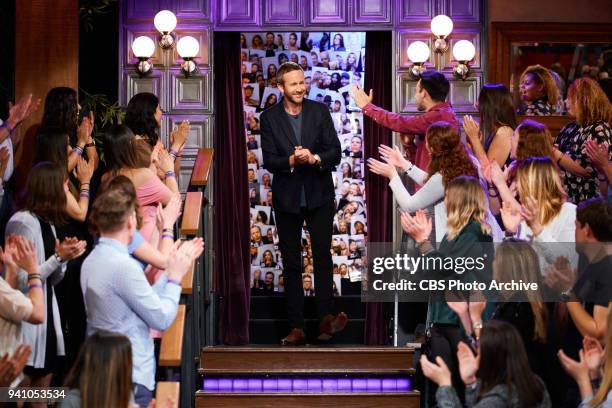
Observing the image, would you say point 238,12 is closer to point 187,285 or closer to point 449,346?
point 187,285

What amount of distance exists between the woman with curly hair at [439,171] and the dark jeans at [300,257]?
860 mm

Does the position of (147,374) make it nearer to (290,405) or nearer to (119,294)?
(119,294)

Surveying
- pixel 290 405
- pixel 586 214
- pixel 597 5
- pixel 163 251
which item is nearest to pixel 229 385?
pixel 290 405

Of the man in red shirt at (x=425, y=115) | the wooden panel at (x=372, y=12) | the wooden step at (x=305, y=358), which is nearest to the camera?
the wooden step at (x=305, y=358)

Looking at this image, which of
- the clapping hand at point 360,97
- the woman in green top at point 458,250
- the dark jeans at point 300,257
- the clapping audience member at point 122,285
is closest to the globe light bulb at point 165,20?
the clapping hand at point 360,97

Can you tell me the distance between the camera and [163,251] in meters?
5.00

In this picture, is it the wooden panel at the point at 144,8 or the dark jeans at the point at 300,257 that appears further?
the wooden panel at the point at 144,8

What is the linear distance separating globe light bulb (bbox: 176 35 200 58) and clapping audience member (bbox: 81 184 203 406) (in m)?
4.05

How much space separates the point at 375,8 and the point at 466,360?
4447 millimetres

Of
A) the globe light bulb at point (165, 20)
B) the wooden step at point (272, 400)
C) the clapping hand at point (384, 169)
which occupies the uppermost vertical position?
the globe light bulb at point (165, 20)

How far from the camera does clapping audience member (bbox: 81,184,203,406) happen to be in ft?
14.3

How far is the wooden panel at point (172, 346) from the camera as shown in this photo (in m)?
5.00

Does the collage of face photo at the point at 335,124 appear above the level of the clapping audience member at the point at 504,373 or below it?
above

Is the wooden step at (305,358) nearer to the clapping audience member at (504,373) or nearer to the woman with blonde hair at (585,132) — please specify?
the woman with blonde hair at (585,132)
